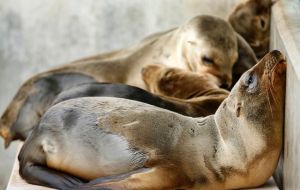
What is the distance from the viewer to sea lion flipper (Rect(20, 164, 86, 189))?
485 cm

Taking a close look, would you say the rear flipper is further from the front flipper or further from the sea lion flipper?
the front flipper

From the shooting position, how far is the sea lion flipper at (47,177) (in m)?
4.85

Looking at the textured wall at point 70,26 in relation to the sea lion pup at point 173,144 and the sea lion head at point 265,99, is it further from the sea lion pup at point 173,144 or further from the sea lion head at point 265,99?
the sea lion head at point 265,99

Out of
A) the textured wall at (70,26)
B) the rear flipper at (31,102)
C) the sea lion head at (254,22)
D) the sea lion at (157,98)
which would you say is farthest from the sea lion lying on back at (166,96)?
the textured wall at (70,26)

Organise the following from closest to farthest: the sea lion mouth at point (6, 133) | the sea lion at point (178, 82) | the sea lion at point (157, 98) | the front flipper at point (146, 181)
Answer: the front flipper at point (146, 181)
the sea lion at point (157, 98)
the sea lion at point (178, 82)
the sea lion mouth at point (6, 133)

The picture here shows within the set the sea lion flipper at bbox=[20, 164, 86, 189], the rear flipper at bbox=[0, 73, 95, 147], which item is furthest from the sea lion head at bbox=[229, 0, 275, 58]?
the sea lion flipper at bbox=[20, 164, 86, 189]

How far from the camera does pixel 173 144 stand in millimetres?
4754

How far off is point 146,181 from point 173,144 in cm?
30

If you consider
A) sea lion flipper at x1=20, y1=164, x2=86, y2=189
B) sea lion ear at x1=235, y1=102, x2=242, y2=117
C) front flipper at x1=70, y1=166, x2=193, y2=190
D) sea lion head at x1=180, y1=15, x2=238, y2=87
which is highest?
sea lion ear at x1=235, y1=102, x2=242, y2=117

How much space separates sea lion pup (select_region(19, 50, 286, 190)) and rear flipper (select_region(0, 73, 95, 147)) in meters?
2.19

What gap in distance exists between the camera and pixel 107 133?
4.85 m

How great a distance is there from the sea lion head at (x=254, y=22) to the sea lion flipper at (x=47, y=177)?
11.5 feet

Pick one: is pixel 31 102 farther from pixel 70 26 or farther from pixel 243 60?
pixel 70 26

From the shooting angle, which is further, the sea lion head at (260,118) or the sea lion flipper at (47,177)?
the sea lion flipper at (47,177)
